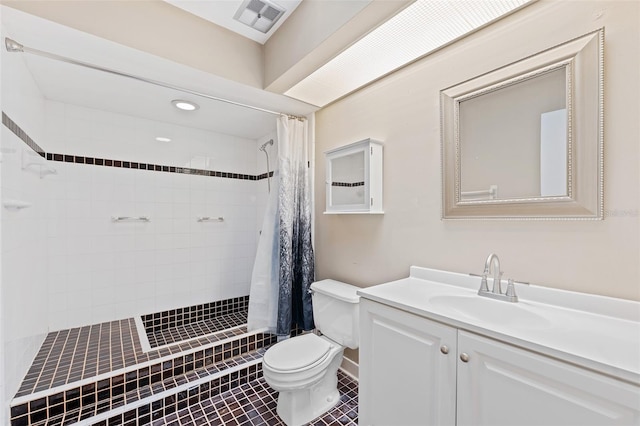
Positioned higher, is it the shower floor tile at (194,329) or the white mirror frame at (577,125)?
the white mirror frame at (577,125)

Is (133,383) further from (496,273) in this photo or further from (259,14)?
(259,14)

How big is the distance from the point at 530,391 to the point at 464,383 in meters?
0.20

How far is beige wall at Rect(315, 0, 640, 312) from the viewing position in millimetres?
1000

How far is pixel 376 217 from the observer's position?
1.89 m

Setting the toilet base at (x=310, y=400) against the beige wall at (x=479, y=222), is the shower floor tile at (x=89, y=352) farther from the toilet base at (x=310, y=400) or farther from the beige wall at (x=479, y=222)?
the beige wall at (x=479, y=222)

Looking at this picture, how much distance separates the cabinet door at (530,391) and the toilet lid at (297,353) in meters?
0.88

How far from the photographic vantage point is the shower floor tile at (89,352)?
162 cm

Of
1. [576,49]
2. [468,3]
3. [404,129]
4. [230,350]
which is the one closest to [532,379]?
[576,49]

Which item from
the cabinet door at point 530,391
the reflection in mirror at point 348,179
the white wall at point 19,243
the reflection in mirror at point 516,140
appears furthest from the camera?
the reflection in mirror at point 348,179

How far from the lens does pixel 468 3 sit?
1235 mm

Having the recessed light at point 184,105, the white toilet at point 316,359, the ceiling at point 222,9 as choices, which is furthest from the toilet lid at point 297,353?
the ceiling at point 222,9

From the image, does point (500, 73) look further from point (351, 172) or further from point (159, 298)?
point (159, 298)

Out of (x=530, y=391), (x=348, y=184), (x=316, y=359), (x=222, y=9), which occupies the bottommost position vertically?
(x=316, y=359)

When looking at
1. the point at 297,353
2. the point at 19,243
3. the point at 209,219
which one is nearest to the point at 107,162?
Result: the point at 209,219
